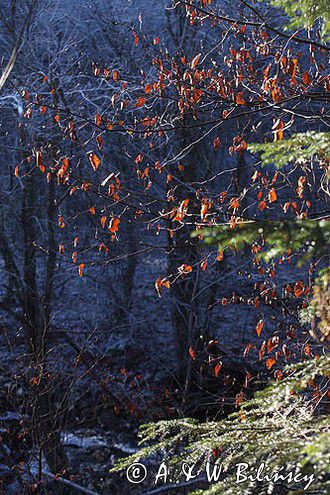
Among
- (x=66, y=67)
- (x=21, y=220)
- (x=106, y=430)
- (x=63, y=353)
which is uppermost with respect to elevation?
(x=66, y=67)

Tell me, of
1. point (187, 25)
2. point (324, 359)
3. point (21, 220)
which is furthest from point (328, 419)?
point (187, 25)

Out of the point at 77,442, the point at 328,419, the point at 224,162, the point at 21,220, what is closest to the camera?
the point at 328,419

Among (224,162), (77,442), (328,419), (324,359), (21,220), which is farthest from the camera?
(224,162)

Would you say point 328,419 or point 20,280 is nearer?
point 328,419

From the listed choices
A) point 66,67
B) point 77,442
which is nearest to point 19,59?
point 66,67

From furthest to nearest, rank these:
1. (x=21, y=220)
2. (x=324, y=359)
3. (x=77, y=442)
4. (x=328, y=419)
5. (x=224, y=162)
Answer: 1. (x=224, y=162)
2. (x=21, y=220)
3. (x=77, y=442)
4. (x=328, y=419)
5. (x=324, y=359)

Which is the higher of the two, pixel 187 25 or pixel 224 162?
pixel 187 25

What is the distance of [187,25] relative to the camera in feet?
30.0

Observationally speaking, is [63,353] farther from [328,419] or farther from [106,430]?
[328,419]

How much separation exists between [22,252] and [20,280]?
711mm

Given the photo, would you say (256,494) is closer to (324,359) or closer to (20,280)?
(324,359)

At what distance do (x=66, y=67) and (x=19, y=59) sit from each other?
72cm

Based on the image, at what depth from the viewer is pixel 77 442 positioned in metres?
8.32

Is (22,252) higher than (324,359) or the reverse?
the reverse
